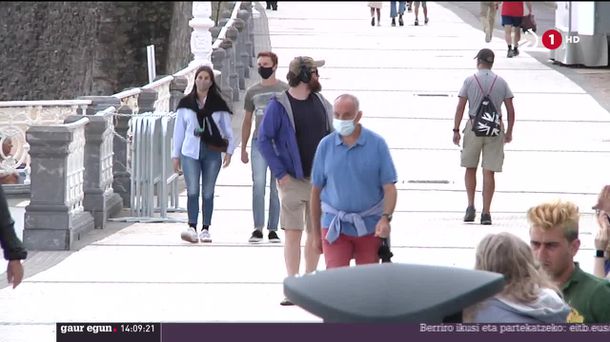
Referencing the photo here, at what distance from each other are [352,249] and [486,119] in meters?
5.28

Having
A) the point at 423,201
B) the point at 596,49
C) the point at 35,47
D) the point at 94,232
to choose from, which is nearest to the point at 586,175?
the point at 423,201

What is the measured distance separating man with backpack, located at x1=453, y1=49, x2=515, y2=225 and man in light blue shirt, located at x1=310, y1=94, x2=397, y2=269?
5.14m

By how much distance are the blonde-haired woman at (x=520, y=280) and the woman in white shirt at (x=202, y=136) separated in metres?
7.92

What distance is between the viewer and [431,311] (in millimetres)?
4988

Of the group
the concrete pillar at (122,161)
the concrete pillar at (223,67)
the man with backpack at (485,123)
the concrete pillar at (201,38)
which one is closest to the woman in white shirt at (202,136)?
the man with backpack at (485,123)

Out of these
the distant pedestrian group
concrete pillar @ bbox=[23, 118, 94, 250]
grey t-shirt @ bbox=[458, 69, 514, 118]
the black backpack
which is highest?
the distant pedestrian group

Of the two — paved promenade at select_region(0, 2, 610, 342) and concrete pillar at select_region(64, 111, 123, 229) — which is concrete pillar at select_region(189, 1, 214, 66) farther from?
concrete pillar at select_region(64, 111, 123, 229)

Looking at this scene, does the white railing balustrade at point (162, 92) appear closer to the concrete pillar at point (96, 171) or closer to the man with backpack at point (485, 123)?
the concrete pillar at point (96, 171)

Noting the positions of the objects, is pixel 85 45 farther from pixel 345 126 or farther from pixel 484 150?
pixel 345 126

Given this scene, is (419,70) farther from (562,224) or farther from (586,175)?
(562,224)

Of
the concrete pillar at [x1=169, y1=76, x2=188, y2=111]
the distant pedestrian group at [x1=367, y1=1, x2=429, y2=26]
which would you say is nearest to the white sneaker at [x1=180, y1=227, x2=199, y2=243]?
the concrete pillar at [x1=169, y1=76, x2=188, y2=111]

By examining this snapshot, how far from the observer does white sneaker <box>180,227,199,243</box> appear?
1423cm

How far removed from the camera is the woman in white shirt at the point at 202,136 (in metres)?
14.0

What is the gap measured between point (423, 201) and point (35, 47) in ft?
81.9
